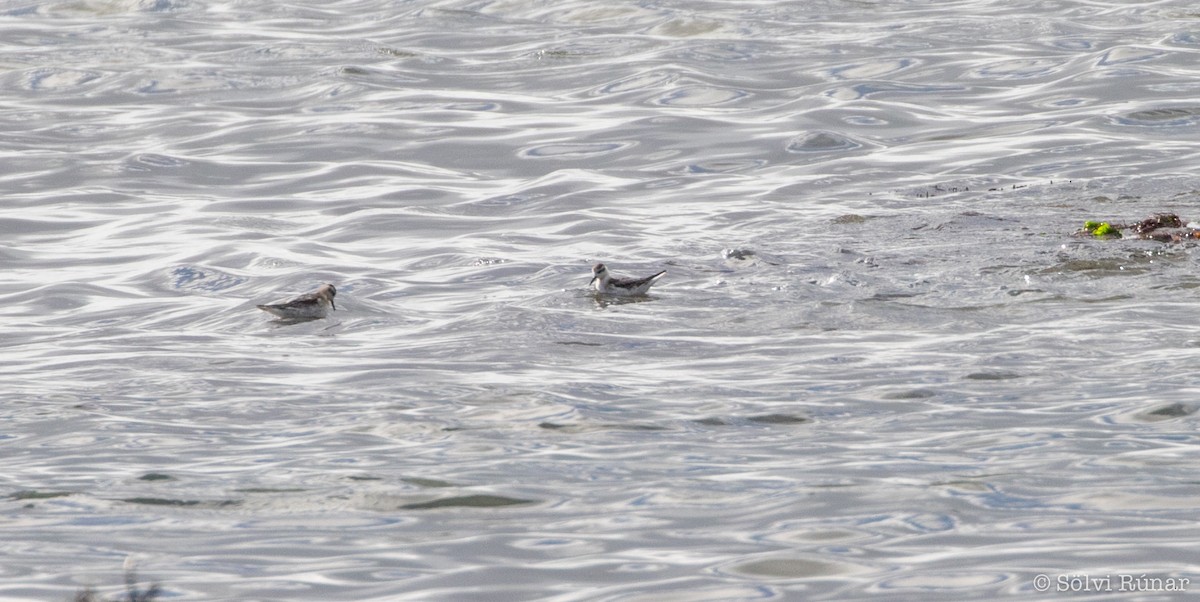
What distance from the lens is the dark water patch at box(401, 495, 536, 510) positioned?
8219 mm

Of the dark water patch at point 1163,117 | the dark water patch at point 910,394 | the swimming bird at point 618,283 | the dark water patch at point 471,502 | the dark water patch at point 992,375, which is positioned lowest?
the dark water patch at point 1163,117

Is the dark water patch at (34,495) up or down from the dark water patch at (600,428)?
up

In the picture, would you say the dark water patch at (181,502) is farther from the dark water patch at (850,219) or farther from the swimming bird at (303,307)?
the dark water patch at (850,219)

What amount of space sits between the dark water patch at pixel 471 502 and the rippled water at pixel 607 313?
4cm

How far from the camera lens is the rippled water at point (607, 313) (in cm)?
768

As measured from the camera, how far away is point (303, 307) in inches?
495

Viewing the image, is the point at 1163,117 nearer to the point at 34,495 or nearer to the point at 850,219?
Answer: the point at 850,219

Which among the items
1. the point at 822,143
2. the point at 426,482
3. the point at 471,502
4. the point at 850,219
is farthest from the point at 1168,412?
the point at 822,143

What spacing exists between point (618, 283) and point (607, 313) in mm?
697

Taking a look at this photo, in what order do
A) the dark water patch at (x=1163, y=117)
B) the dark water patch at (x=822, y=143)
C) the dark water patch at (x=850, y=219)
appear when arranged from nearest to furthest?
the dark water patch at (x=850, y=219) → the dark water patch at (x=822, y=143) → the dark water patch at (x=1163, y=117)

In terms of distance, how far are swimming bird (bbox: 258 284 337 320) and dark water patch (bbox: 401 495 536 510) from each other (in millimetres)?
4548

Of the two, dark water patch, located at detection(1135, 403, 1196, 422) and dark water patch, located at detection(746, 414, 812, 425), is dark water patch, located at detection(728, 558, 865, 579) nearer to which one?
dark water patch, located at detection(746, 414, 812, 425)

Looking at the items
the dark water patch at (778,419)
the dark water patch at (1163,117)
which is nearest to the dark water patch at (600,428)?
the dark water patch at (778,419)

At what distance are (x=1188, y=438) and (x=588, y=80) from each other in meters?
15.3
